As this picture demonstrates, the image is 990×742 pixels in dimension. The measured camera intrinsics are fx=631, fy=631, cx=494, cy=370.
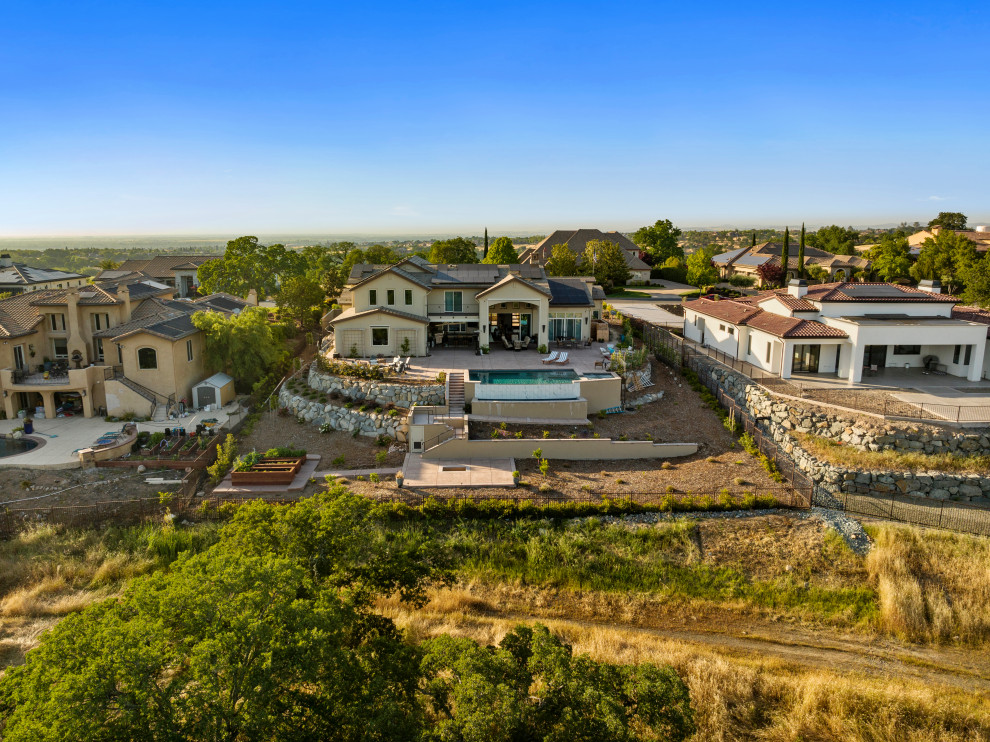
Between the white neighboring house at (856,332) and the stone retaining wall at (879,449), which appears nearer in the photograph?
the stone retaining wall at (879,449)

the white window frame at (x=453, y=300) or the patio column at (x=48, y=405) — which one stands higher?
the white window frame at (x=453, y=300)

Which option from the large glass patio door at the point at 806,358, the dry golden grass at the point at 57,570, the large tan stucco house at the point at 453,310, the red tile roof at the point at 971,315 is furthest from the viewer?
the large tan stucco house at the point at 453,310

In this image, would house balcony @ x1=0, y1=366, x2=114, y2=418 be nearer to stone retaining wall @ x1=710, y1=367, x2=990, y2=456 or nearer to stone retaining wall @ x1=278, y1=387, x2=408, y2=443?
stone retaining wall @ x1=278, y1=387, x2=408, y2=443

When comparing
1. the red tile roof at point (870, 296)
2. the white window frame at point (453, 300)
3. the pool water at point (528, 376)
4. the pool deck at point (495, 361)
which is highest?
the red tile roof at point (870, 296)

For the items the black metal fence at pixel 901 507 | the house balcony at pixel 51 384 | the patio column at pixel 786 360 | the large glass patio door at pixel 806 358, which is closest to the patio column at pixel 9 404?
the house balcony at pixel 51 384


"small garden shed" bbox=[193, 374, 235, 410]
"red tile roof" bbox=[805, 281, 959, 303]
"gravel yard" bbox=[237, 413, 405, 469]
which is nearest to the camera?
"gravel yard" bbox=[237, 413, 405, 469]

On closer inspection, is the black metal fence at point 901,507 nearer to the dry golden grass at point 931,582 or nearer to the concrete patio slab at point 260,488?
the dry golden grass at point 931,582

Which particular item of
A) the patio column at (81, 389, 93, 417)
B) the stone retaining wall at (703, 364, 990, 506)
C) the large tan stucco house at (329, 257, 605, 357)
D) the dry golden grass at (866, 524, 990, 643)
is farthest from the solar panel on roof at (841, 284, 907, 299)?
the patio column at (81, 389, 93, 417)

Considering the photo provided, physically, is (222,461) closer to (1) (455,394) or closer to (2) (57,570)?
(2) (57,570)
